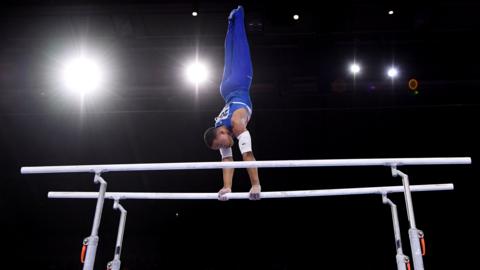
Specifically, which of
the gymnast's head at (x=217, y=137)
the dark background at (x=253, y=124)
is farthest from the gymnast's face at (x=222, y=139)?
the dark background at (x=253, y=124)

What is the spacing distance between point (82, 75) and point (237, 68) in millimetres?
4176

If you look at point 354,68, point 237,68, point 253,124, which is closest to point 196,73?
point 253,124

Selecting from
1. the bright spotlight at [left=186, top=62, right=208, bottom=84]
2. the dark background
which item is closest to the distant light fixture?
the dark background

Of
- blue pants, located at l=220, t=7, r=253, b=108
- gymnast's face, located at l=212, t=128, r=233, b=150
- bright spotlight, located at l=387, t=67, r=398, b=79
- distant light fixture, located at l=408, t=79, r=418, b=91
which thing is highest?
bright spotlight, located at l=387, t=67, r=398, b=79

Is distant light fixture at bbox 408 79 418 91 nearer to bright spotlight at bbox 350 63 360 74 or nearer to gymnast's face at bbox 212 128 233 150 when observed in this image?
bright spotlight at bbox 350 63 360 74

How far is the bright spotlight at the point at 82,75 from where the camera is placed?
6527 millimetres

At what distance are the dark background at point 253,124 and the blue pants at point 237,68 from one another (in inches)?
86.7

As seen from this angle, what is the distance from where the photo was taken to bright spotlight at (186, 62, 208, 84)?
6590mm

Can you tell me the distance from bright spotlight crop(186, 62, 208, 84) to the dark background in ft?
0.48

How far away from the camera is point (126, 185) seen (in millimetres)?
8398

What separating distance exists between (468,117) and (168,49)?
5967 millimetres

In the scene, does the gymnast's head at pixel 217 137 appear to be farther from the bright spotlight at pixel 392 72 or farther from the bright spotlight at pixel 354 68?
the bright spotlight at pixel 392 72

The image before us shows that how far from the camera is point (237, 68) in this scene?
3.68 meters

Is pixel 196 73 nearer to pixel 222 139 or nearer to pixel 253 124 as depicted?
pixel 253 124
